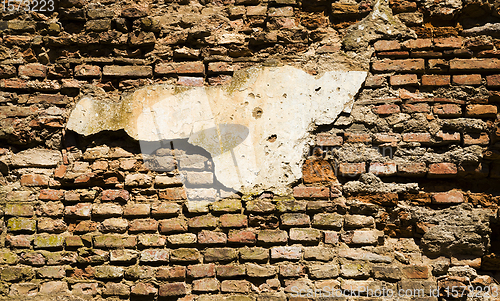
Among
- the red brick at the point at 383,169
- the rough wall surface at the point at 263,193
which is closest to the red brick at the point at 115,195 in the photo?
the rough wall surface at the point at 263,193

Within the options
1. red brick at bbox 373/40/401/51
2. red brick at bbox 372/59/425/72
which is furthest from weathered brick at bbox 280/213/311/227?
red brick at bbox 373/40/401/51

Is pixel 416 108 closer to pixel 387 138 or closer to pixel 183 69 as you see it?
pixel 387 138

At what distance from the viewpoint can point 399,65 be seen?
181 centimetres

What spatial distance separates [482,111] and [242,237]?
1.60 m

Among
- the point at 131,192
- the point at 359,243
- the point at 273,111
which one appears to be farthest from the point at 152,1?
the point at 359,243

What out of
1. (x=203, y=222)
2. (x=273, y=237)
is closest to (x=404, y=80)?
(x=273, y=237)

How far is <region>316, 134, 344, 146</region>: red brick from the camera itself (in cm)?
179

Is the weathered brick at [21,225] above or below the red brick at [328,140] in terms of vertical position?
below

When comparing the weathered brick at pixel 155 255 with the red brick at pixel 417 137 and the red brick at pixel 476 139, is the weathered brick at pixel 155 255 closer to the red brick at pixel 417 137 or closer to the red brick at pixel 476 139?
the red brick at pixel 417 137

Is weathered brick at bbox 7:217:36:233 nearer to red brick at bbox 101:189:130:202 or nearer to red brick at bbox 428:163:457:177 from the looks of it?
red brick at bbox 101:189:130:202

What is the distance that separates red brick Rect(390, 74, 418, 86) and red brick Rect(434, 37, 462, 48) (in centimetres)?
24

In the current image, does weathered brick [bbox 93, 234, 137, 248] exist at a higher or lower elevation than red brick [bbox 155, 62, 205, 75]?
lower

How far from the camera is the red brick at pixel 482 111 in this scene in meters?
1.76

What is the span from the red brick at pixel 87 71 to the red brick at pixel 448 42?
2081 mm
